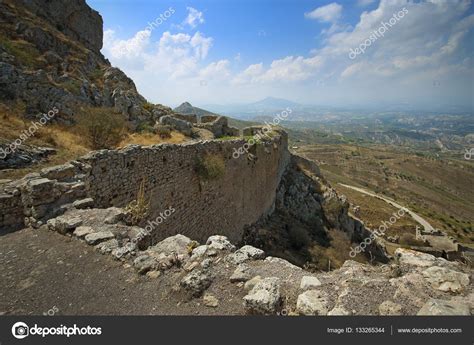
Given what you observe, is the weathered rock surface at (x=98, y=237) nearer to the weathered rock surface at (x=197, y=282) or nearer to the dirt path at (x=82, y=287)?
the dirt path at (x=82, y=287)

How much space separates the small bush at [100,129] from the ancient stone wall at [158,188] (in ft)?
15.8

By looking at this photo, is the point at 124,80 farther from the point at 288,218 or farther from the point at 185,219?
the point at 185,219

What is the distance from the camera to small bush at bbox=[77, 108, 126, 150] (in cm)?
1176

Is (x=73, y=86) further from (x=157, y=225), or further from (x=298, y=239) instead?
(x=298, y=239)

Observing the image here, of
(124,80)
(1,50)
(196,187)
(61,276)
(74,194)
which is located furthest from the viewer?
(124,80)

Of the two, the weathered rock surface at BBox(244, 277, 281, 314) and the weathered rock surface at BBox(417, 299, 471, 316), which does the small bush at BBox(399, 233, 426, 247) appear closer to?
the weathered rock surface at BBox(417, 299, 471, 316)

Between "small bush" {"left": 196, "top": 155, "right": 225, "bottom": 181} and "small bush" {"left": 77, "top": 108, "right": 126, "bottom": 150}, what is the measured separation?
481cm

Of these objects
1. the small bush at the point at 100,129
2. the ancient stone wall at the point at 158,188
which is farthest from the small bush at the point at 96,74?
the ancient stone wall at the point at 158,188

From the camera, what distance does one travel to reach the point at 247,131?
67.5ft

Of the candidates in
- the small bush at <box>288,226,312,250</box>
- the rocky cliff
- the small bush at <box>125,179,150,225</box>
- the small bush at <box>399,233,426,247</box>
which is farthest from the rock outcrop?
the small bush at <box>399,233,426,247</box>

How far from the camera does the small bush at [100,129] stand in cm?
1176

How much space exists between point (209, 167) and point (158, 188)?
2.41 meters
